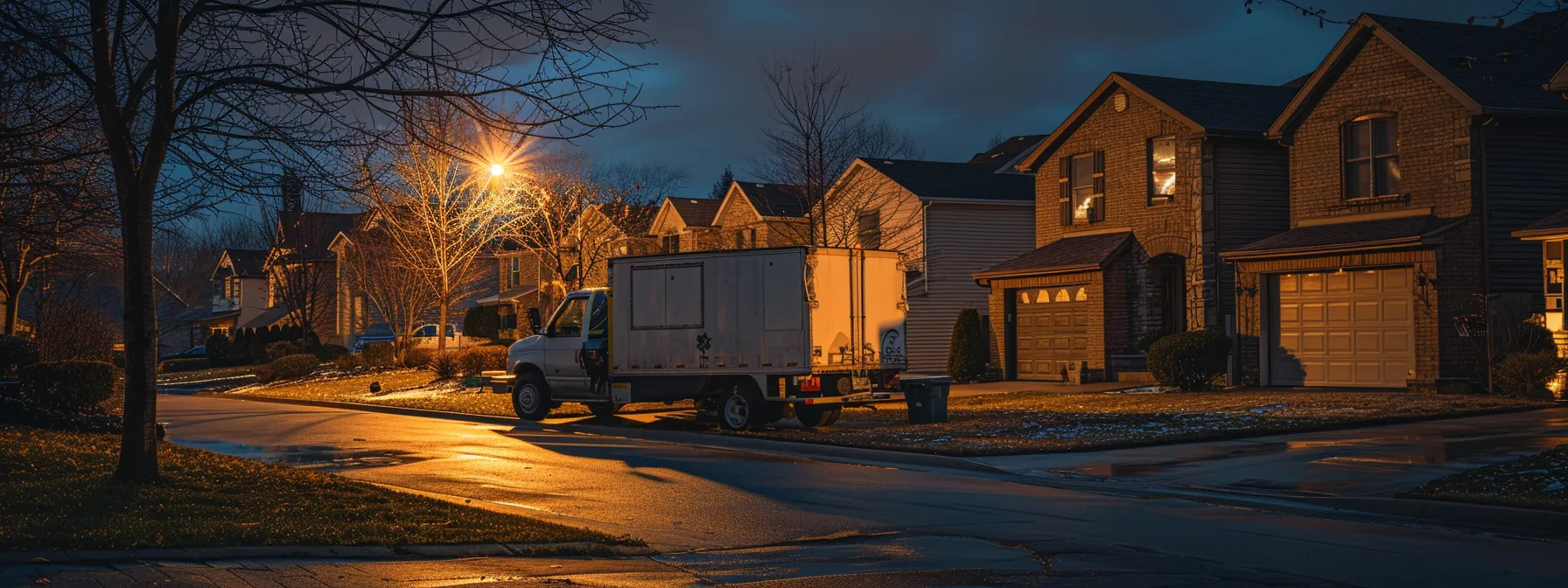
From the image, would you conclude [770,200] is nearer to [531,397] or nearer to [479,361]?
[479,361]

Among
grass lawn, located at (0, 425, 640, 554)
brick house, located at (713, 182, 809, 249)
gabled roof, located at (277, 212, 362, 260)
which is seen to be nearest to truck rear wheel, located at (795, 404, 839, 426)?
grass lawn, located at (0, 425, 640, 554)

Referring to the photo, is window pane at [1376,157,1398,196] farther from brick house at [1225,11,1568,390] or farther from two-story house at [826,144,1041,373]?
two-story house at [826,144,1041,373]

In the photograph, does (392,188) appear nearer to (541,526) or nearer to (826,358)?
(826,358)

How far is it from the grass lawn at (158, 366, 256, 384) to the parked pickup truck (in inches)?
1289

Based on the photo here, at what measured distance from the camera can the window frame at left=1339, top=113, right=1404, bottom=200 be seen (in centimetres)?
2634

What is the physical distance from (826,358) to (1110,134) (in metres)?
14.7

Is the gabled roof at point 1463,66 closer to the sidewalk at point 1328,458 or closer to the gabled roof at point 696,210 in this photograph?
the sidewalk at point 1328,458

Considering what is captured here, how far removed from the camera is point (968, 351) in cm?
3484

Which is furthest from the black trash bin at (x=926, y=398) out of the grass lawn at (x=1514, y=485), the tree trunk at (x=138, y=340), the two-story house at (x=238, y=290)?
the two-story house at (x=238, y=290)

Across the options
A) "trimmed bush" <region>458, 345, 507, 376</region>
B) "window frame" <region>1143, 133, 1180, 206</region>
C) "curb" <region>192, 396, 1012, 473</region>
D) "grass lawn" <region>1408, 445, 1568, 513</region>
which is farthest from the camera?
"trimmed bush" <region>458, 345, 507, 376</region>

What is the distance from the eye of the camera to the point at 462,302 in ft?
239

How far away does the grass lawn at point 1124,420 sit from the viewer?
1855 cm

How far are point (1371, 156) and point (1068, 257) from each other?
7.84 m

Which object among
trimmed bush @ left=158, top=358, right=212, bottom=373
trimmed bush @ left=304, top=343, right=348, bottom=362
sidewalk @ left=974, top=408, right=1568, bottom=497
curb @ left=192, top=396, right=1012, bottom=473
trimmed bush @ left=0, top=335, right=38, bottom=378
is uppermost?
trimmed bush @ left=0, top=335, right=38, bottom=378
